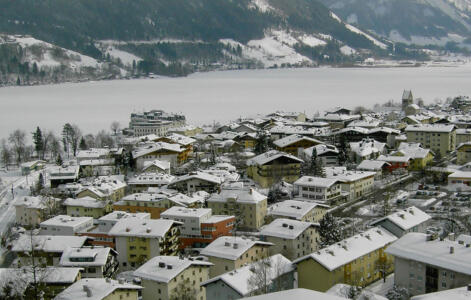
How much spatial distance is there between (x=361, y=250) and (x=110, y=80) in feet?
184

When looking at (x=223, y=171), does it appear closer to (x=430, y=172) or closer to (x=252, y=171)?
(x=252, y=171)

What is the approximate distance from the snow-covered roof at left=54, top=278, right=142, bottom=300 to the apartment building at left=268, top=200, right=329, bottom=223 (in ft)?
14.9

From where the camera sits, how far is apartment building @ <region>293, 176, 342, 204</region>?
44.6ft

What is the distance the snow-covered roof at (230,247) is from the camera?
Answer: 29.1 ft

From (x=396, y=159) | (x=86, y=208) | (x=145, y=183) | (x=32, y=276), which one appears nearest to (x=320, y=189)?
(x=396, y=159)

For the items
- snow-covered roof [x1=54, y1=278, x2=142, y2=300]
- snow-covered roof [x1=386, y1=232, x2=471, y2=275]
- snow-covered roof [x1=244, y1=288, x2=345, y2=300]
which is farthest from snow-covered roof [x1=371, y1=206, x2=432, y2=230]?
snow-covered roof [x1=244, y1=288, x2=345, y2=300]

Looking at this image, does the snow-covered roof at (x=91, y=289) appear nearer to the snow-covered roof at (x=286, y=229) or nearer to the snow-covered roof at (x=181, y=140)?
the snow-covered roof at (x=286, y=229)

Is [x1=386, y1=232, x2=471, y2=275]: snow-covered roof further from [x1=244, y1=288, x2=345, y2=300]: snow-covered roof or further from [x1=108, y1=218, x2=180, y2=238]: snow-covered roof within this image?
[x1=108, y1=218, x2=180, y2=238]: snow-covered roof

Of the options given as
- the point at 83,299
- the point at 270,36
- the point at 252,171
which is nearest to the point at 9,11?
the point at 270,36

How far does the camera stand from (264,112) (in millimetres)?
32531

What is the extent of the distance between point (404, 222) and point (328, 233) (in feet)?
3.99

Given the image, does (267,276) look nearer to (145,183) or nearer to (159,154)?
(145,183)

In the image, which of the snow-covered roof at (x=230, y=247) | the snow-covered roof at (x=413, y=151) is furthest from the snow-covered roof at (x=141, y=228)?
the snow-covered roof at (x=413, y=151)

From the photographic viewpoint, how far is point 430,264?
7.39m
